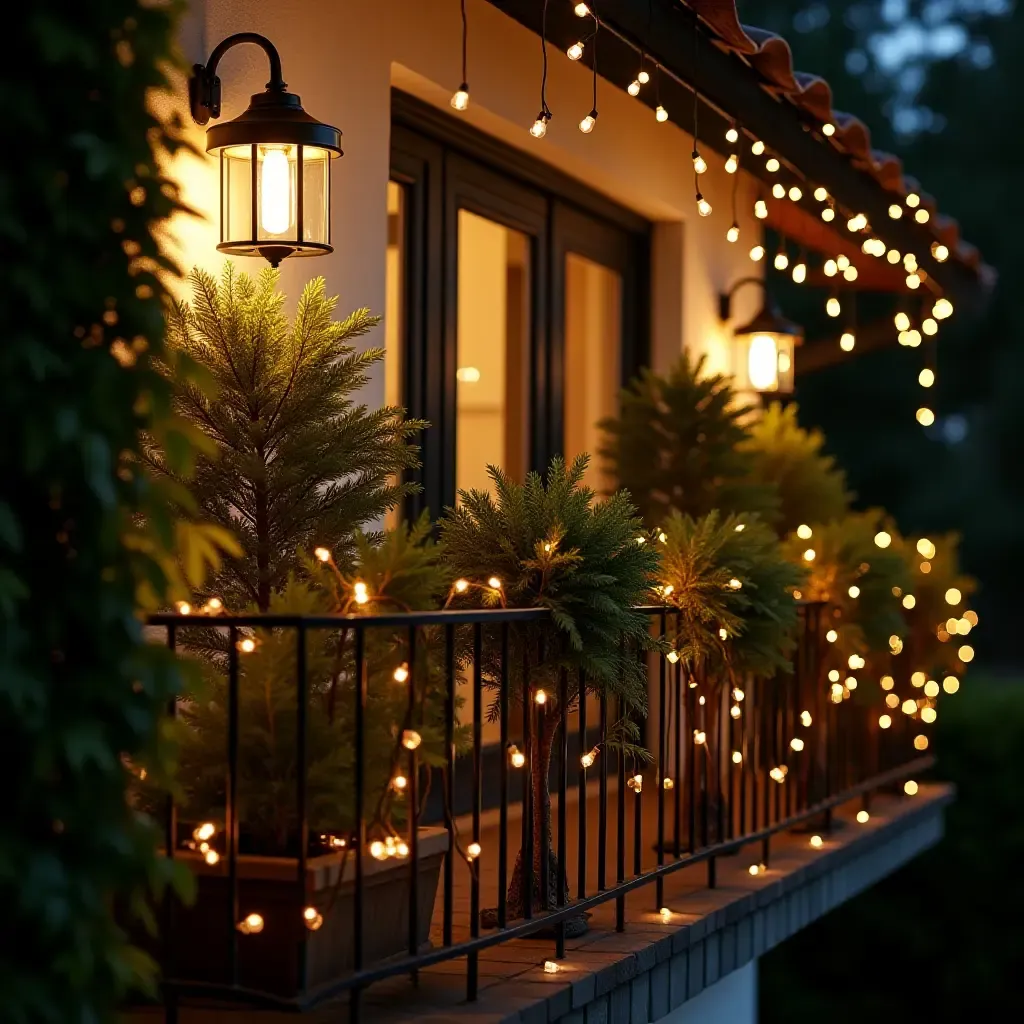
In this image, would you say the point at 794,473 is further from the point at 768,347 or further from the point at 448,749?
the point at 448,749

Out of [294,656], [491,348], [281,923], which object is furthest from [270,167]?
[491,348]

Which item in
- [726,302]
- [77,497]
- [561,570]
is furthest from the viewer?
[726,302]

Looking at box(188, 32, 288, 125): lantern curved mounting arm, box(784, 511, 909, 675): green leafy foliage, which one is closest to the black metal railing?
box(188, 32, 288, 125): lantern curved mounting arm

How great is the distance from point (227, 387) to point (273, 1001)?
1481mm

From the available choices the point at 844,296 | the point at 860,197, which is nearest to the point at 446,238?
the point at 860,197

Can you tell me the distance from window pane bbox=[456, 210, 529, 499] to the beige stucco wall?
1.72 feet

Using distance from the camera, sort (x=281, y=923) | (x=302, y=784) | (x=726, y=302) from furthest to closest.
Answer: (x=726, y=302), (x=281, y=923), (x=302, y=784)

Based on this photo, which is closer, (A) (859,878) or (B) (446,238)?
(B) (446,238)

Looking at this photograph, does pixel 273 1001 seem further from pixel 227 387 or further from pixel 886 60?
pixel 886 60

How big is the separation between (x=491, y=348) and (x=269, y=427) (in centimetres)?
409

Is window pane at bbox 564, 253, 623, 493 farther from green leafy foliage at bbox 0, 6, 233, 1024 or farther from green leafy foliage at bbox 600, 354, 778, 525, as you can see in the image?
green leafy foliage at bbox 0, 6, 233, 1024

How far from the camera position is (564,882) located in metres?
3.94

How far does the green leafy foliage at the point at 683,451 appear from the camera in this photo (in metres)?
6.27

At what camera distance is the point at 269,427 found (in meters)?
3.95
